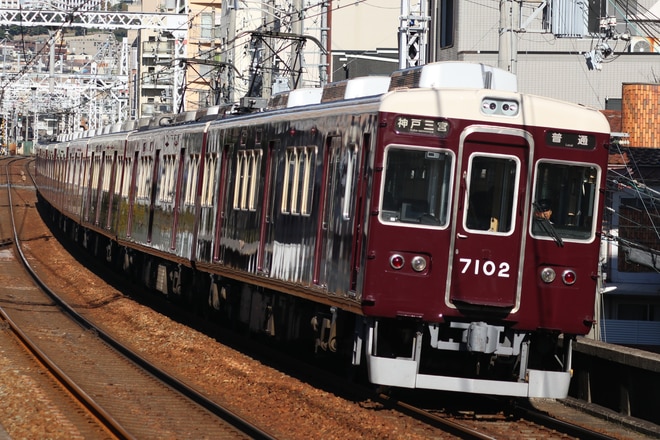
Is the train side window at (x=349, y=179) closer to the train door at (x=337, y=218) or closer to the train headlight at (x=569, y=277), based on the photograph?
the train door at (x=337, y=218)

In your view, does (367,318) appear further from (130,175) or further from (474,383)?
(130,175)

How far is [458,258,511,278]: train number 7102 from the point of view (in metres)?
10.4

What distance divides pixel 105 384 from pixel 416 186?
159 inches

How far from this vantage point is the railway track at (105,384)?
32.8 feet

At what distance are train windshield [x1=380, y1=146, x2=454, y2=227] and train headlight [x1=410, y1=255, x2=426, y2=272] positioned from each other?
29 cm

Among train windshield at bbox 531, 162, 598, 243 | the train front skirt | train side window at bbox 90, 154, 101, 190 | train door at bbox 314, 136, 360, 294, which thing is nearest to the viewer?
the train front skirt

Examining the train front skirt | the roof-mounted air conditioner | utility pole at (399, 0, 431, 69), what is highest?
the roof-mounted air conditioner

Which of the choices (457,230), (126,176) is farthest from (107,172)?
(457,230)

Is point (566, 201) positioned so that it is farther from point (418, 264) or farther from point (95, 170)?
point (95, 170)

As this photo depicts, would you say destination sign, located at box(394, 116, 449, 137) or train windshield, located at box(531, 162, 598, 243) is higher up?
destination sign, located at box(394, 116, 449, 137)

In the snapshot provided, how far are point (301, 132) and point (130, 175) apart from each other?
10511 mm

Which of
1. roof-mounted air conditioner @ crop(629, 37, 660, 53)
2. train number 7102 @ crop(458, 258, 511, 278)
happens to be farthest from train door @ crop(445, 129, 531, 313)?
roof-mounted air conditioner @ crop(629, 37, 660, 53)

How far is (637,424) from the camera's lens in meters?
10.5

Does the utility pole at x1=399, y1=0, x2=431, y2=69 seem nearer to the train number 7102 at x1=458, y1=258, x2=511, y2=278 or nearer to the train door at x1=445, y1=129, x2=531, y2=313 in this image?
the train door at x1=445, y1=129, x2=531, y2=313
